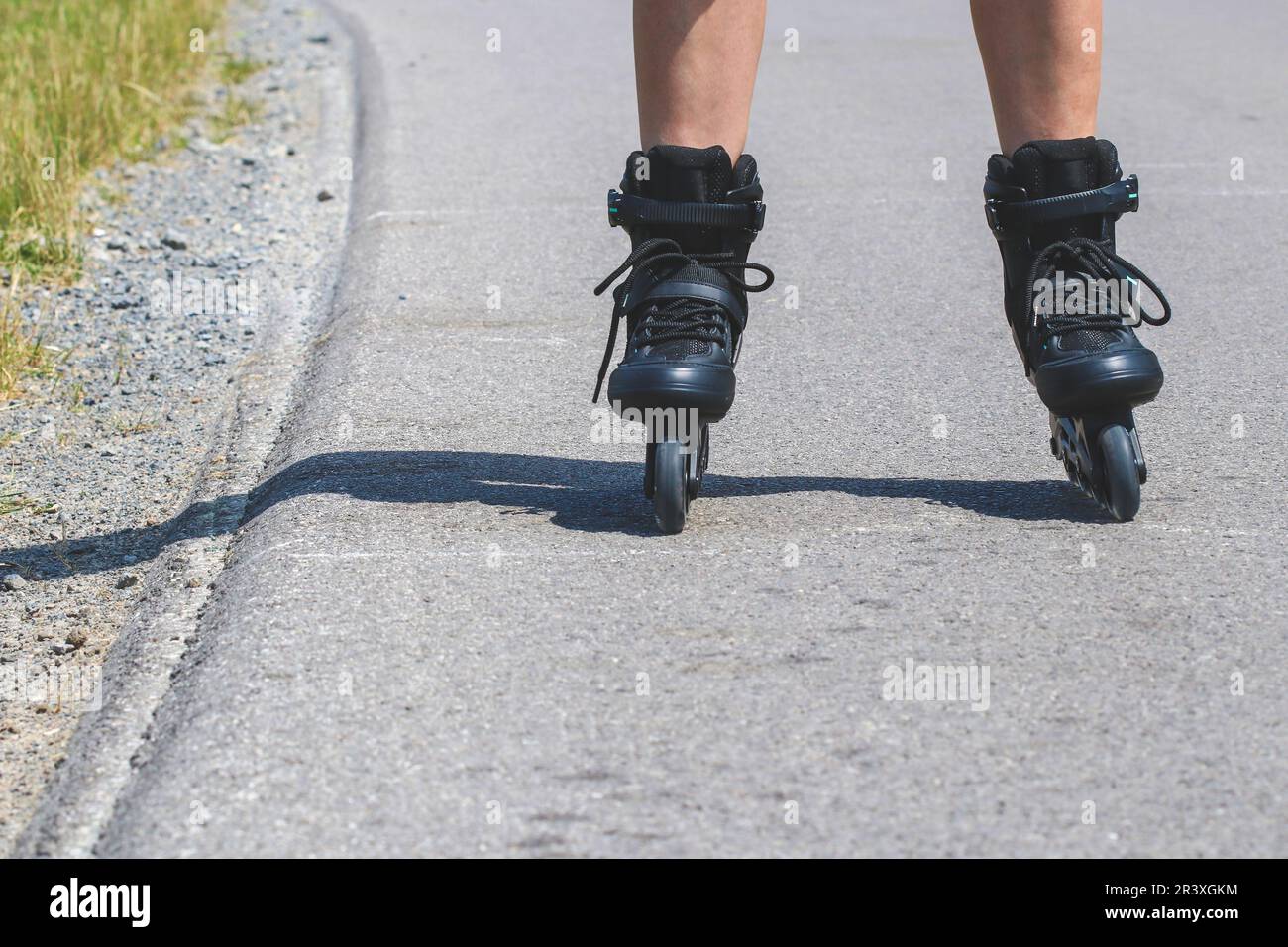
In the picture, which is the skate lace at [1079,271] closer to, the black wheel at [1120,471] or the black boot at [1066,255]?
the black boot at [1066,255]

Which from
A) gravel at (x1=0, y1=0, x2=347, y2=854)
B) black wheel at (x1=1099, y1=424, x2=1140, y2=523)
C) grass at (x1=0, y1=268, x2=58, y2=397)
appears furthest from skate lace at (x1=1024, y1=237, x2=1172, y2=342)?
grass at (x1=0, y1=268, x2=58, y2=397)

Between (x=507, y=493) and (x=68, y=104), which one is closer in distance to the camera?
(x=507, y=493)

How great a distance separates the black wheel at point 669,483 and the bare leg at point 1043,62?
0.83 metres

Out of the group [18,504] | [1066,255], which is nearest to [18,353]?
[18,504]

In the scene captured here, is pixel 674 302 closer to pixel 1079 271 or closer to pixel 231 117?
pixel 1079 271

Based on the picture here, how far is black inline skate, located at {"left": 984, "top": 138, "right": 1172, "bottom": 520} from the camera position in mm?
2859

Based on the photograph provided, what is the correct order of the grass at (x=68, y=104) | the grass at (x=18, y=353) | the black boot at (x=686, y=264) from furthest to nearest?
the grass at (x=68, y=104)
the grass at (x=18, y=353)
the black boot at (x=686, y=264)

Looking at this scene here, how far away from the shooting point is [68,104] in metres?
6.55

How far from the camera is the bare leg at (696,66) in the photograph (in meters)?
2.99

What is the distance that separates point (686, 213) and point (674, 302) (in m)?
0.15

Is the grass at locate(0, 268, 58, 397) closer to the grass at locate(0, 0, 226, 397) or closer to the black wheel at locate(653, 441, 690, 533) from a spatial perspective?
the grass at locate(0, 0, 226, 397)

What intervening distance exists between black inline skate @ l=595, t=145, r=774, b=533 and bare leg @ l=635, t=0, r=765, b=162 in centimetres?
6

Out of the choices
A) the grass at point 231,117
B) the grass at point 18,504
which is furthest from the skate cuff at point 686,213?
the grass at point 231,117

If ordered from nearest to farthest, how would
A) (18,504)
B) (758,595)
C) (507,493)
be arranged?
1. (758,595)
2. (507,493)
3. (18,504)
